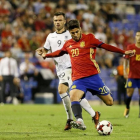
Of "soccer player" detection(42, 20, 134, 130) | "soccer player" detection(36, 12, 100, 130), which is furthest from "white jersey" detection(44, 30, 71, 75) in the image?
"soccer player" detection(42, 20, 134, 130)

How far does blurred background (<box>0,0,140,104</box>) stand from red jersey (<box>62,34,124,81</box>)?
11722mm

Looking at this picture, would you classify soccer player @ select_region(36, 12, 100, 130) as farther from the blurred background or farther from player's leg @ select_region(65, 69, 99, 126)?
the blurred background

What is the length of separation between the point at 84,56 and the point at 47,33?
14.7 meters

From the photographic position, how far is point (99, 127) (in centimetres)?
784

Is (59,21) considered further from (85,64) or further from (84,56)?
(85,64)

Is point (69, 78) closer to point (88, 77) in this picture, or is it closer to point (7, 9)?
point (88, 77)

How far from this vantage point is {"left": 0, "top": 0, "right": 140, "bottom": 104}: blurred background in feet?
69.0

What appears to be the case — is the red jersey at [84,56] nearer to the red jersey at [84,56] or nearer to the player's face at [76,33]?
the red jersey at [84,56]

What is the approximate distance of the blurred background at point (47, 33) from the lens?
2103 cm

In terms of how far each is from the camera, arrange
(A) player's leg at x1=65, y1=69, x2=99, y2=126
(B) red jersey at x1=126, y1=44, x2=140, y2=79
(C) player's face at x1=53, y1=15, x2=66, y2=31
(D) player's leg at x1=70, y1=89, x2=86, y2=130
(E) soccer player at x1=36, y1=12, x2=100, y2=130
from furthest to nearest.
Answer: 1. (B) red jersey at x1=126, y1=44, x2=140, y2=79
2. (C) player's face at x1=53, y1=15, x2=66, y2=31
3. (E) soccer player at x1=36, y1=12, x2=100, y2=130
4. (A) player's leg at x1=65, y1=69, x2=99, y2=126
5. (D) player's leg at x1=70, y1=89, x2=86, y2=130

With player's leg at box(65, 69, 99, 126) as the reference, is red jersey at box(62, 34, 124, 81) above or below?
above

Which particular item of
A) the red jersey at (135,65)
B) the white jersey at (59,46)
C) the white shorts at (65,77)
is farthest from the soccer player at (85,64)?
the red jersey at (135,65)

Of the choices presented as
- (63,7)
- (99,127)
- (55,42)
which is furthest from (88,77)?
(63,7)

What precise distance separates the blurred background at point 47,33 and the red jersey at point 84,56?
1172cm
